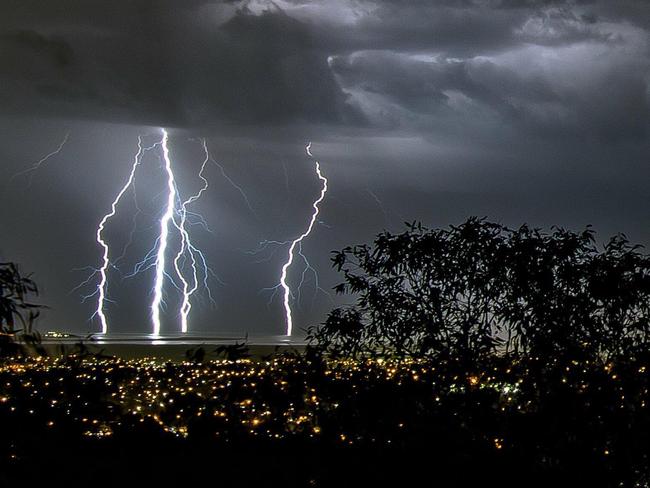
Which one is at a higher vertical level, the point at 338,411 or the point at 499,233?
the point at 499,233

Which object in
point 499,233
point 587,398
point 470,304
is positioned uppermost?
point 499,233

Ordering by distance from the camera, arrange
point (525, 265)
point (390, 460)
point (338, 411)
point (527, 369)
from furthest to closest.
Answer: point (525, 265) < point (527, 369) < point (338, 411) < point (390, 460)

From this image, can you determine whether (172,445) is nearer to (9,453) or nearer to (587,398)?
(9,453)

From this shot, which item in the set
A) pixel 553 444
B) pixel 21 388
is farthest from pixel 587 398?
pixel 21 388

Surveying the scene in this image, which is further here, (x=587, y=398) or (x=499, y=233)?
(x=499, y=233)

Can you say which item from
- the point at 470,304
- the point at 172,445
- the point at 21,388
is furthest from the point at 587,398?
the point at 21,388

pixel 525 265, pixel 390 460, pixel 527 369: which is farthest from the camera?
pixel 525 265
